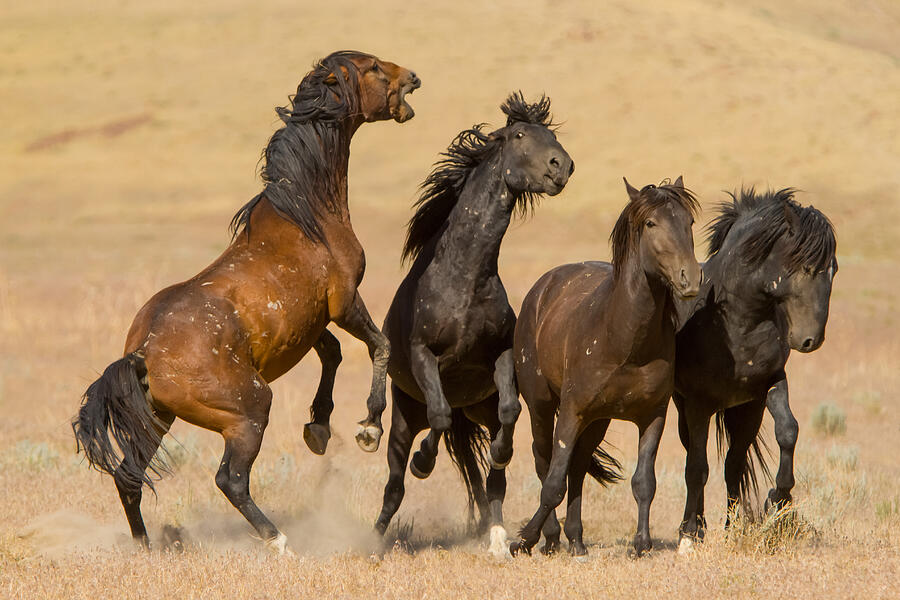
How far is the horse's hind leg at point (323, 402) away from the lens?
7.41 m

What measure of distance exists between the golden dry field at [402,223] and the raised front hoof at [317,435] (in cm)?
74

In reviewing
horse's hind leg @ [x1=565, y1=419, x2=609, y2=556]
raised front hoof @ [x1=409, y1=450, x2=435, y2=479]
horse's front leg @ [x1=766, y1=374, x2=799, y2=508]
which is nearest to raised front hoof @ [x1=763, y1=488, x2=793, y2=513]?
horse's front leg @ [x1=766, y1=374, x2=799, y2=508]

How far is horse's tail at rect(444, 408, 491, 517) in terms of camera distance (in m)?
8.52

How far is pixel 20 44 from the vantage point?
177ft

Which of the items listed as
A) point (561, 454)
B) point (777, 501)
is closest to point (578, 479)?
point (561, 454)

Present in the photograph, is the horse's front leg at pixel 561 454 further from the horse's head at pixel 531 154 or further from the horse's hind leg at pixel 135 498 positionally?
the horse's hind leg at pixel 135 498

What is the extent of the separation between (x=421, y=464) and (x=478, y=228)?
1677 millimetres

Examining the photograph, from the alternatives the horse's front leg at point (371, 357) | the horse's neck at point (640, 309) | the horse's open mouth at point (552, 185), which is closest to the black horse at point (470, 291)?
the horse's open mouth at point (552, 185)

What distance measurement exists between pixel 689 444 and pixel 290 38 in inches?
1938

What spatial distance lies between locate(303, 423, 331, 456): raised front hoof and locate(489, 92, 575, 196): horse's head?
202 cm

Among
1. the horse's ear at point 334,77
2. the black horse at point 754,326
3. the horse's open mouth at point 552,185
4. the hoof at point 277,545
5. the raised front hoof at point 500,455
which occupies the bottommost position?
Result: the hoof at point 277,545

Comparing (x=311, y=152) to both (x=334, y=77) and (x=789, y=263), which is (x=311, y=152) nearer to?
(x=334, y=77)

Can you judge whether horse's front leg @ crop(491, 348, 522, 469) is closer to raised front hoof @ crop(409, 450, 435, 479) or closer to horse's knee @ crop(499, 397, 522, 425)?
horse's knee @ crop(499, 397, 522, 425)

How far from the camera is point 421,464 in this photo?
7.80 meters
